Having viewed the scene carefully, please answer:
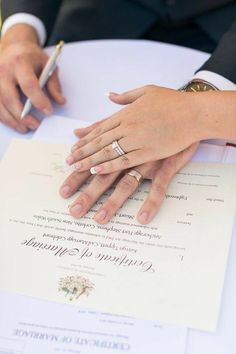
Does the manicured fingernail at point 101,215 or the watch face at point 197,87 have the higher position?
the watch face at point 197,87

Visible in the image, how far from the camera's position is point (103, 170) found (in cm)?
79

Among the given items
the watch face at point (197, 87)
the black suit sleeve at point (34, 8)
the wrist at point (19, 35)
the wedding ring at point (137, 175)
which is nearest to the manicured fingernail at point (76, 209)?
the wedding ring at point (137, 175)

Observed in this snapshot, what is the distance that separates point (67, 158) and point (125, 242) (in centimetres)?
21

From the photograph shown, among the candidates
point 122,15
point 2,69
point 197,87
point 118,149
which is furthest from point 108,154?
point 122,15

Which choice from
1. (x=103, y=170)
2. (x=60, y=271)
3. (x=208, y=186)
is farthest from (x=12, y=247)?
(x=208, y=186)

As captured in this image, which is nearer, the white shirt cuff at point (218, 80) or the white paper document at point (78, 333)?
the white paper document at point (78, 333)

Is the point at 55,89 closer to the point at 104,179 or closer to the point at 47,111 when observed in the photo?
the point at 47,111

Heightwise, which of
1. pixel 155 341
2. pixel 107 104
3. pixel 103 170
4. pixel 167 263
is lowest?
pixel 155 341

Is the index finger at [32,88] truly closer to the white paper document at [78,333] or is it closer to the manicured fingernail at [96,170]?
→ the manicured fingernail at [96,170]

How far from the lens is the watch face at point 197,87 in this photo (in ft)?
3.00

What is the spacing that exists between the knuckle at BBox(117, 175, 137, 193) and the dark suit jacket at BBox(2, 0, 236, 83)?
1.83 feet

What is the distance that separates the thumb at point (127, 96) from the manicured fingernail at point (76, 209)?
0.24 m

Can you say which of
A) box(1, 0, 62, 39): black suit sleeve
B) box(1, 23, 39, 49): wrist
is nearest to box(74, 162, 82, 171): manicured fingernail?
box(1, 23, 39, 49): wrist

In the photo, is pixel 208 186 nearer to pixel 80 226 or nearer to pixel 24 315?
pixel 80 226
